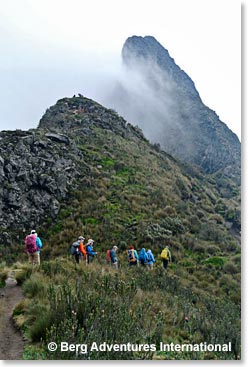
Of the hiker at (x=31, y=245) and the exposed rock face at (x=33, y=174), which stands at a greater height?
the exposed rock face at (x=33, y=174)

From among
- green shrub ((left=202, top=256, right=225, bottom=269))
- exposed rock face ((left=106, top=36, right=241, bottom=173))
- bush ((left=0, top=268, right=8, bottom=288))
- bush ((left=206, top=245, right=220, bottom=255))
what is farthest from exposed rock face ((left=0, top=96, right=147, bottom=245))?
exposed rock face ((left=106, top=36, right=241, bottom=173))

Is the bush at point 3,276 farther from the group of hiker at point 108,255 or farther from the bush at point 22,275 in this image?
the group of hiker at point 108,255

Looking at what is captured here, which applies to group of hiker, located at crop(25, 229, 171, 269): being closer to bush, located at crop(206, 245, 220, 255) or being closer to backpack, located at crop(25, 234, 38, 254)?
backpack, located at crop(25, 234, 38, 254)

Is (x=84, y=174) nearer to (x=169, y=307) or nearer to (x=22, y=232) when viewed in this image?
(x=22, y=232)

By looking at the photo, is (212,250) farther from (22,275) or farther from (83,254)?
(22,275)

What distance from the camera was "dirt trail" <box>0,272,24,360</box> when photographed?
5.18 metres

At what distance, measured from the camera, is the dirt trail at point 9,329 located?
5.18m

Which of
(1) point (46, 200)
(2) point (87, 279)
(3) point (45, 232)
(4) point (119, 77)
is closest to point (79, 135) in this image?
(1) point (46, 200)

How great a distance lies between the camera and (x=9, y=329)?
6176mm

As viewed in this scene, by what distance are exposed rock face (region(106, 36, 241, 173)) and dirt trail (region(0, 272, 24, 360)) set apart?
158 feet

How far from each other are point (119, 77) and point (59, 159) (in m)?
57.2

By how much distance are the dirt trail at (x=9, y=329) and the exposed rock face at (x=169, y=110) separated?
48218 millimetres

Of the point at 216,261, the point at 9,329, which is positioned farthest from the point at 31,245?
the point at 216,261

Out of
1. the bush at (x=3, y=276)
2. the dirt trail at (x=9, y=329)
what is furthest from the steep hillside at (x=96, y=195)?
the dirt trail at (x=9, y=329)
